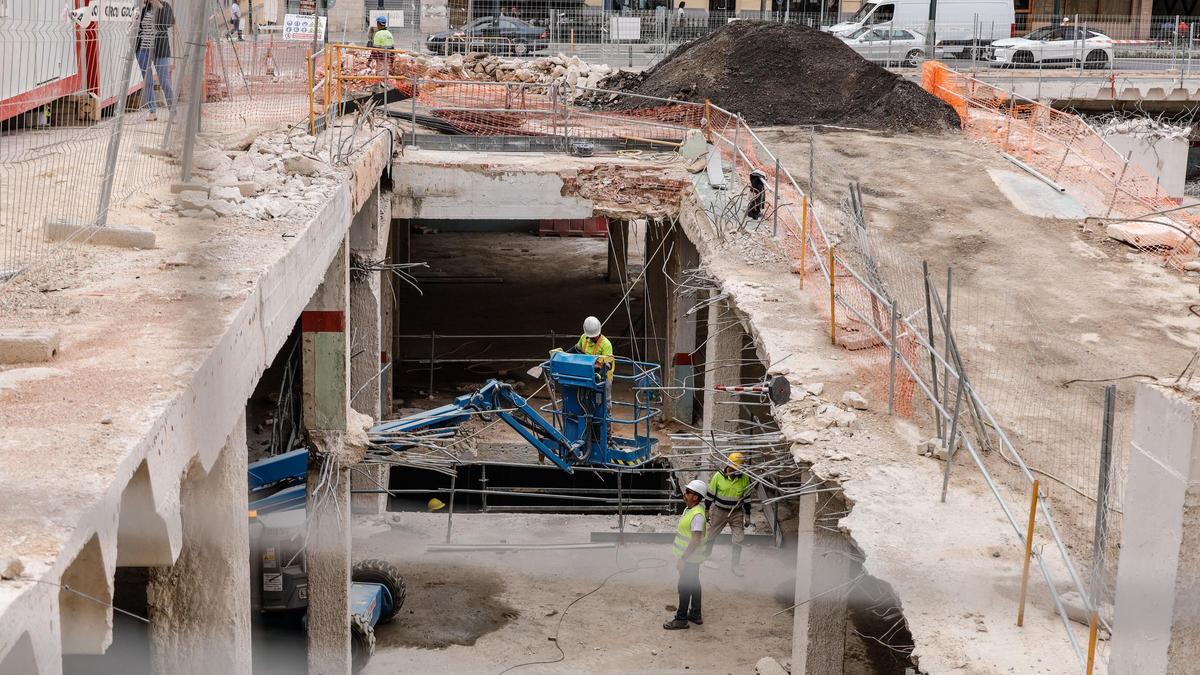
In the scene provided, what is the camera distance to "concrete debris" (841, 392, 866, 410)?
35.9ft

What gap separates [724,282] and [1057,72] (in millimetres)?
25083

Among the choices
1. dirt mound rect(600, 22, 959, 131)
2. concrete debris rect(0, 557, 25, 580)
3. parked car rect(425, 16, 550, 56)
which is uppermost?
parked car rect(425, 16, 550, 56)

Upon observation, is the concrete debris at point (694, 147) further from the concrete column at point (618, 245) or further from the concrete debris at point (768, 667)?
the concrete debris at point (768, 667)

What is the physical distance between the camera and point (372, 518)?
62.8 feet

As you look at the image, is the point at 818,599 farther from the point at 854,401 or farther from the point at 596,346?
the point at 596,346

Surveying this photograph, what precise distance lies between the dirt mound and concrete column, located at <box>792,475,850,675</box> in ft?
48.0

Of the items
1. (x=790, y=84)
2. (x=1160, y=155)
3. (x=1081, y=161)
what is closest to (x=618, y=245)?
(x=790, y=84)

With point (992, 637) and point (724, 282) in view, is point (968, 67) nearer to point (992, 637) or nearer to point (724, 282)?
point (724, 282)

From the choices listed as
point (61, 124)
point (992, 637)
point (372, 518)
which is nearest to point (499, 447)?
point (372, 518)

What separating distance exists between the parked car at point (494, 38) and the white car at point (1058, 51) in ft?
44.3

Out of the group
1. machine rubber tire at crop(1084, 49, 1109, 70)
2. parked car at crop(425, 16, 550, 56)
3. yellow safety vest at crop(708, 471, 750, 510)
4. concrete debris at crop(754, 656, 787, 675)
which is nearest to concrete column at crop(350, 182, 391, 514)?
yellow safety vest at crop(708, 471, 750, 510)

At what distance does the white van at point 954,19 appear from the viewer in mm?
39312

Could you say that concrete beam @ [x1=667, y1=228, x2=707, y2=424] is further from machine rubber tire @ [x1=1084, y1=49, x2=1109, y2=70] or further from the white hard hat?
machine rubber tire @ [x1=1084, y1=49, x2=1109, y2=70]

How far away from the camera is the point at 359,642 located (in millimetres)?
14758
